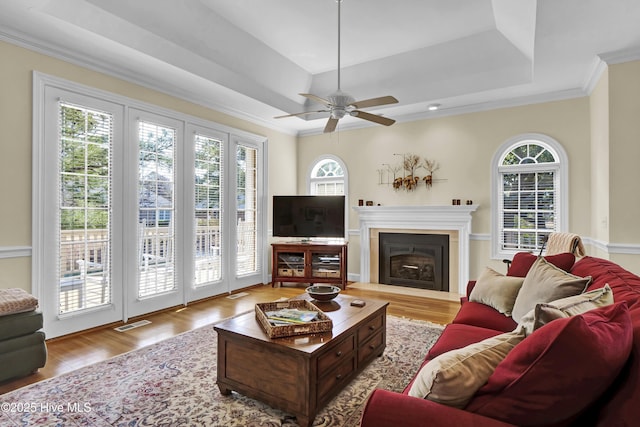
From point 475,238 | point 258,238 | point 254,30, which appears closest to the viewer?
point 254,30

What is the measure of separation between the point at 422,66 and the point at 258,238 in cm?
352

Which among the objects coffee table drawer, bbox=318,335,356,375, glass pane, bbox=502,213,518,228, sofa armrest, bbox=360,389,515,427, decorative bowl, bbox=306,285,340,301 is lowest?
coffee table drawer, bbox=318,335,356,375

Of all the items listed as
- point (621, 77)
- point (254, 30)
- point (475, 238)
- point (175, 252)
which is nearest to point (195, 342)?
point (175, 252)

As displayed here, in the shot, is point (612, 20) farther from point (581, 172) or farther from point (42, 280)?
point (42, 280)

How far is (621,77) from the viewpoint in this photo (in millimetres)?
3422

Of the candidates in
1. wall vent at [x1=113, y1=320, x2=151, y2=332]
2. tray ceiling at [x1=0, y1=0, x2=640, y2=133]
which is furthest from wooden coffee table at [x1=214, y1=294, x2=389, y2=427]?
tray ceiling at [x1=0, y1=0, x2=640, y2=133]

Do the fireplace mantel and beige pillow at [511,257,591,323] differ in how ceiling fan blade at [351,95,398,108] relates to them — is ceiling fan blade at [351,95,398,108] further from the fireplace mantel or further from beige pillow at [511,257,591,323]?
the fireplace mantel

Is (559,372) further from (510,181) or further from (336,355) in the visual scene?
(510,181)

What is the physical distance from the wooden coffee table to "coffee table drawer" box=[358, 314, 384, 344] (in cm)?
1

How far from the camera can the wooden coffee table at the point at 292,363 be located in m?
1.96

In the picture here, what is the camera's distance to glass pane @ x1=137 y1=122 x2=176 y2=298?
405cm

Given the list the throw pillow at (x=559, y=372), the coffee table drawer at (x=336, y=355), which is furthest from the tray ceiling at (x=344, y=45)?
the coffee table drawer at (x=336, y=355)

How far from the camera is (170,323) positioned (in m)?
3.84

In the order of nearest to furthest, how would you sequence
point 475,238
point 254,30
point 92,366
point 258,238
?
point 92,366, point 254,30, point 475,238, point 258,238
